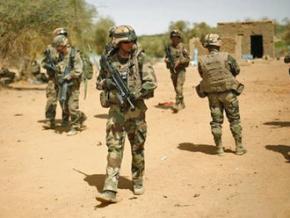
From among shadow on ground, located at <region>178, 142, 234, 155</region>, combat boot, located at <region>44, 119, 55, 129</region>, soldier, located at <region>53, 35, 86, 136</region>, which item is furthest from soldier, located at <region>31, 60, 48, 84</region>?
shadow on ground, located at <region>178, 142, 234, 155</region>

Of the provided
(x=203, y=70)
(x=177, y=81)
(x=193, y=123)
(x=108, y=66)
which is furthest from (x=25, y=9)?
(x=108, y=66)

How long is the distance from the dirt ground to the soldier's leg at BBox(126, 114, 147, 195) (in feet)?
0.51

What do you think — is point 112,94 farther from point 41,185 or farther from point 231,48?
point 231,48

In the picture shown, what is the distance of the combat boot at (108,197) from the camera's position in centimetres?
504

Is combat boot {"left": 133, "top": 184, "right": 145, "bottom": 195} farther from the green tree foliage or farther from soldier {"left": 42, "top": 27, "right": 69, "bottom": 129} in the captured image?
the green tree foliage

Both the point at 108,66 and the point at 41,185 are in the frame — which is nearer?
the point at 108,66

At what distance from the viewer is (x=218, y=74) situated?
699 cm

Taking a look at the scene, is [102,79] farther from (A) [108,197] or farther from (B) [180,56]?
(B) [180,56]

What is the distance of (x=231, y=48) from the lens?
2569 cm

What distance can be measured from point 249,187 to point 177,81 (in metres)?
5.89

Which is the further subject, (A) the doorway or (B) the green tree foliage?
(A) the doorway

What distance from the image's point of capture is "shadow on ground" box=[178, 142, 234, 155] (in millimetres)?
7504

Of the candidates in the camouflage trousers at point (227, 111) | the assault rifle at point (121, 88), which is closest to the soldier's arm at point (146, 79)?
the assault rifle at point (121, 88)

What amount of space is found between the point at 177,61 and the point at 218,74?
413 centimetres
